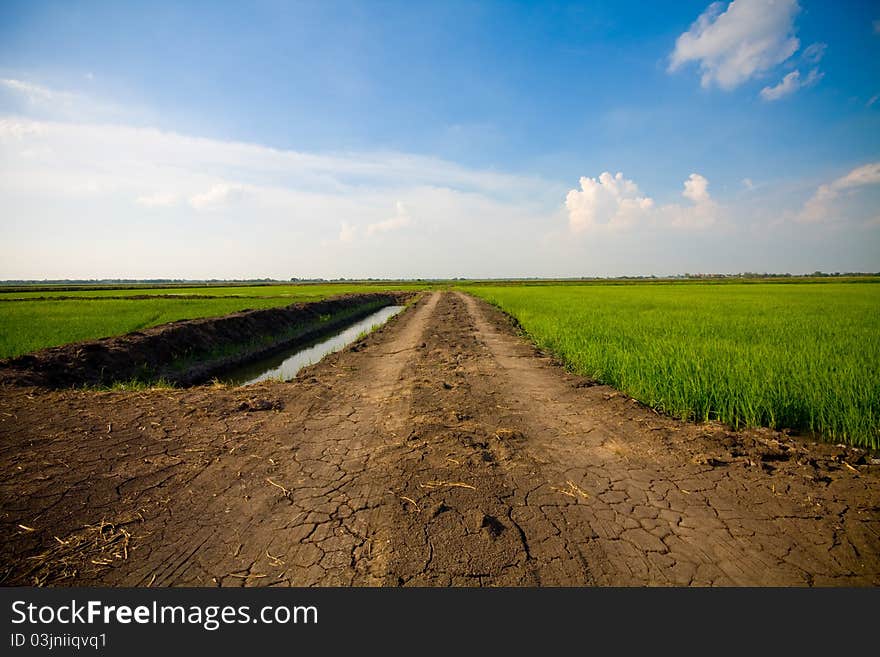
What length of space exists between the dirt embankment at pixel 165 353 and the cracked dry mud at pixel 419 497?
85.8 inches

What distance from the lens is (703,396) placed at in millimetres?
5543

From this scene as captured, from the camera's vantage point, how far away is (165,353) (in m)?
10.8

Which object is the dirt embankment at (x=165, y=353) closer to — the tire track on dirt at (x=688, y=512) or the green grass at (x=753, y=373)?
the tire track on dirt at (x=688, y=512)

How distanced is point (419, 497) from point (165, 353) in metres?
10.9

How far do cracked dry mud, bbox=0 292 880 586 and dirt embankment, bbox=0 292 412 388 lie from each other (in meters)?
2.18

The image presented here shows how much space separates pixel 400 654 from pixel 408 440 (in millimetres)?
2734

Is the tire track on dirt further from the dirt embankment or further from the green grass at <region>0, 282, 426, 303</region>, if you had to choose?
the green grass at <region>0, 282, 426, 303</region>

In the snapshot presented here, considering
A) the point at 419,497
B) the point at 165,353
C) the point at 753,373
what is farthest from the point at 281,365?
the point at 753,373

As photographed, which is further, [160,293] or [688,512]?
[160,293]

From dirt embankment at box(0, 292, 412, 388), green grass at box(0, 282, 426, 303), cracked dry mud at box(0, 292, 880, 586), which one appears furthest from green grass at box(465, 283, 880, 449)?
green grass at box(0, 282, 426, 303)

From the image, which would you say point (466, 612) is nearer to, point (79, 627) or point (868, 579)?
point (79, 627)

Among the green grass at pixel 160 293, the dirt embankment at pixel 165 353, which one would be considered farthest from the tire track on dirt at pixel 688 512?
the green grass at pixel 160 293

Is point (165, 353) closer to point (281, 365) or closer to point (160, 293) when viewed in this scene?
point (281, 365)

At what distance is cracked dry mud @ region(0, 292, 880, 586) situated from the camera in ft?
8.10
